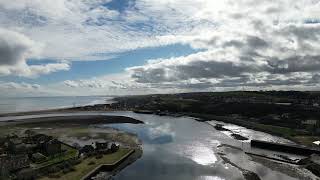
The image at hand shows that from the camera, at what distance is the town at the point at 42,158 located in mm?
54938

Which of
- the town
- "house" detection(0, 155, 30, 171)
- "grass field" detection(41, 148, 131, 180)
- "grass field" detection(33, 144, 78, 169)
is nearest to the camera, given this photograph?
the town

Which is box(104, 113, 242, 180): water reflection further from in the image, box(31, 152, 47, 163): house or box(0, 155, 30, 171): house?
box(0, 155, 30, 171): house

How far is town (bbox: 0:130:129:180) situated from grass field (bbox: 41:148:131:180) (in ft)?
1.48

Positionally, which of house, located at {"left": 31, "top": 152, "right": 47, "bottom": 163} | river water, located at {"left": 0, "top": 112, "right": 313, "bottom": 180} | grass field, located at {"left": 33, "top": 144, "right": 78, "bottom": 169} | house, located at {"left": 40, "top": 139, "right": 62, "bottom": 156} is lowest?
river water, located at {"left": 0, "top": 112, "right": 313, "bottom": 180}

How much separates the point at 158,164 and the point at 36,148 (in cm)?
2585

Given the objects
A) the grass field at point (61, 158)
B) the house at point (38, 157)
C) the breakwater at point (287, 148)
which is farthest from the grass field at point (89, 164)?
the breakwater at point (287, 148)

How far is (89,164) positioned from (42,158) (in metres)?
9.39

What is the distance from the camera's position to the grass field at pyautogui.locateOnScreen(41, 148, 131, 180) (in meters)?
55.4

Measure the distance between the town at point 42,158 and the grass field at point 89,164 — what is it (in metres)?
0.45

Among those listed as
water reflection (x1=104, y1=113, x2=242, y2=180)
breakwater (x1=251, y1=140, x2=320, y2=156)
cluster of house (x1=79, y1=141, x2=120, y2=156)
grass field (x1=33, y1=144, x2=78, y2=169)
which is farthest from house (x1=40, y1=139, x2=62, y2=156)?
breakwater (x1=251, y1=140, x2=320, y2=156)

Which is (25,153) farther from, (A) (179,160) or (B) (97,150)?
(A) (179,160)

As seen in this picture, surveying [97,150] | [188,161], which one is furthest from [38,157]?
[188,161]

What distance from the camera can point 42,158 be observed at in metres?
64.9

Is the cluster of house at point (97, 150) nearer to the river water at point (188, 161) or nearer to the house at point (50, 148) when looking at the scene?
the house at point (50, 148)
